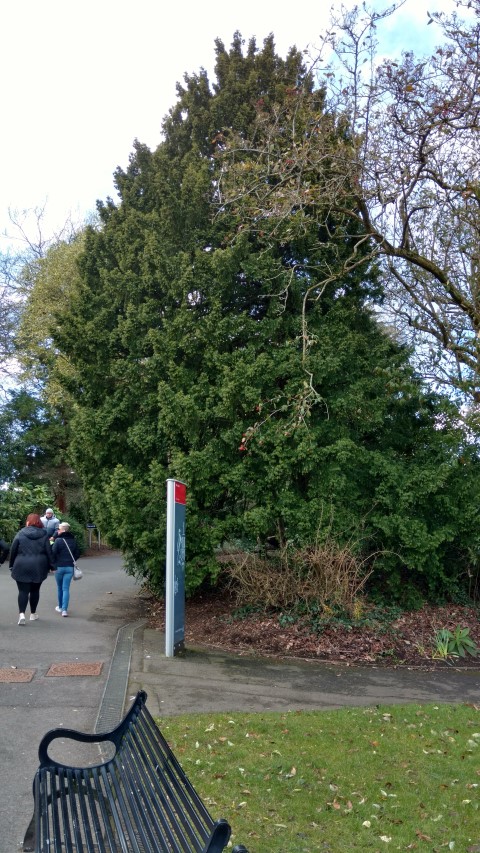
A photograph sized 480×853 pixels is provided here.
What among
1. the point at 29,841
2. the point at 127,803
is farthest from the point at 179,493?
the point at 127,803

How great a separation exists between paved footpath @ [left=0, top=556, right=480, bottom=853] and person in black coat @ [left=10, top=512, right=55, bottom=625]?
411mm

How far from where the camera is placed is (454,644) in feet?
Answer: 30.2

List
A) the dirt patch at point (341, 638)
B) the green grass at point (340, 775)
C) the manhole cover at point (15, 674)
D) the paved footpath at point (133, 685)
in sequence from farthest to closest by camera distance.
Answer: the dirt patch at point (341, 638), the manhole cover at point (15, 674), the paved footpath at point (133, 685), the green grass at point (340, 775)

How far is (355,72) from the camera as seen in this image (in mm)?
9273

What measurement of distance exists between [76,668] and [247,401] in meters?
4.22

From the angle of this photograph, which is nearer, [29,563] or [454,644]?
[454,644]

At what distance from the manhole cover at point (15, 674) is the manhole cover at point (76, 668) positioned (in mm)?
222

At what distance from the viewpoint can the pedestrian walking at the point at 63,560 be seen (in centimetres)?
Result: 1128

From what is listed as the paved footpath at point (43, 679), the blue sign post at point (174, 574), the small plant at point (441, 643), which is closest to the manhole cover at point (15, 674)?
the paved footpath at point (43, 679)

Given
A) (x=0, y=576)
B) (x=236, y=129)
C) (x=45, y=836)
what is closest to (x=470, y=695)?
(x=45, y=836)

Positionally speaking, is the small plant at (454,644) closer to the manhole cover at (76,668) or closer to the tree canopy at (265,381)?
the tree canopy at (265,381)

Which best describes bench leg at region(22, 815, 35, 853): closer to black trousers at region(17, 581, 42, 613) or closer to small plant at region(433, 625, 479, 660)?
small plant at region(433, 625, 479, 660)

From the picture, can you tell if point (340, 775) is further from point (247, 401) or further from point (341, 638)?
point (247, 401)

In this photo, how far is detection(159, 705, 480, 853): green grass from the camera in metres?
4.04
